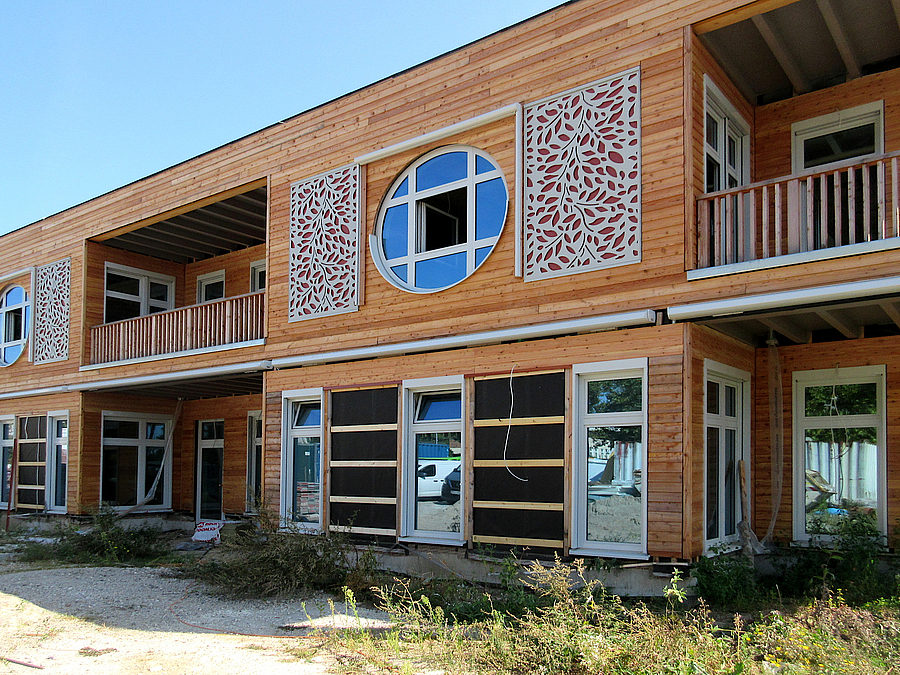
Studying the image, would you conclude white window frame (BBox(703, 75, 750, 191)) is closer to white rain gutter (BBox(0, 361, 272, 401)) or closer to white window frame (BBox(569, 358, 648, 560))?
white window frame (BBox(569, 358, 648, 560))

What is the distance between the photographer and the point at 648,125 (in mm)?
9078

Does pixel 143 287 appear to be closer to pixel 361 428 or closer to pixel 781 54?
pixel 361 428

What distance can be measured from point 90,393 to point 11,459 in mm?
3760

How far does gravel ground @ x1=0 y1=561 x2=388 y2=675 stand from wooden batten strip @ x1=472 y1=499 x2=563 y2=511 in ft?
6.87

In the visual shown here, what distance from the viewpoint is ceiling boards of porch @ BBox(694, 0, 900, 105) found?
29.1 feet

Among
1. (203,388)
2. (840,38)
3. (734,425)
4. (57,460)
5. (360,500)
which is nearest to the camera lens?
(840,38)

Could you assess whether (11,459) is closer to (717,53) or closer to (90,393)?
(90,393)

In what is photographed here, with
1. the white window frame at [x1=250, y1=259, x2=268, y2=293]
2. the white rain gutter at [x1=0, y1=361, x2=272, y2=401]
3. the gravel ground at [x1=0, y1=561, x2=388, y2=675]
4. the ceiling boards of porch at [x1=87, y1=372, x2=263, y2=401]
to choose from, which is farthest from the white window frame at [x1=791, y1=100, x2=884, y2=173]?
the white window frame at [x1=250, y1=259, x2=268, y2=293]

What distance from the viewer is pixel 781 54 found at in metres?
9.46

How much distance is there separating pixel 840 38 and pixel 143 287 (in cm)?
1532

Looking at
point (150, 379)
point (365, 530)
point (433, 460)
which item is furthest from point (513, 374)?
point (150, 379)

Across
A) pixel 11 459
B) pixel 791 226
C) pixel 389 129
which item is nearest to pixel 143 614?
pixel 389 129

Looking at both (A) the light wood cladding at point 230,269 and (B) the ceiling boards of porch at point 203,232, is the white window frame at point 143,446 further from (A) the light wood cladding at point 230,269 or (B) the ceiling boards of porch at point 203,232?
(B) the ceiling boards of porch at point 203,232

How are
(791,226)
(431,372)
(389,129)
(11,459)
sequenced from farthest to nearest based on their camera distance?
(11,459), (389,129), (431,372), (791,226)
